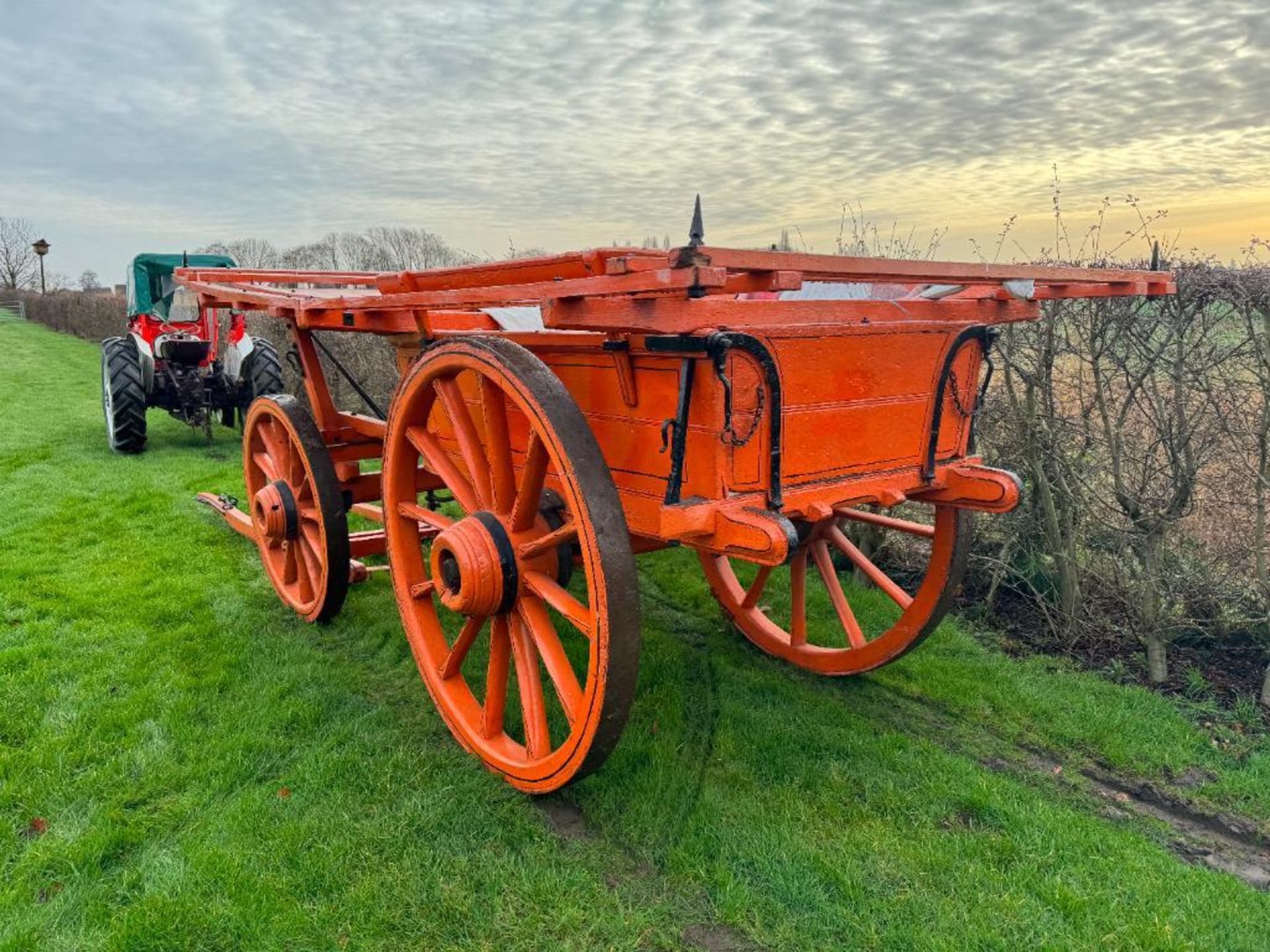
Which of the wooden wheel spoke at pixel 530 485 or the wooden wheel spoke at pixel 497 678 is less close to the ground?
the wooden wheel spoke at pixel 530 485

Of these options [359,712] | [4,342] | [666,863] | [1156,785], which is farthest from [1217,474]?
A: [4,342]

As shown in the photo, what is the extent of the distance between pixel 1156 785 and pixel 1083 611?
1321 millimetres

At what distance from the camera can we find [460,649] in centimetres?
301

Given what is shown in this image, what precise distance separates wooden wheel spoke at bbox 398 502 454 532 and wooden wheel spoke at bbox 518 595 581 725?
47 cm

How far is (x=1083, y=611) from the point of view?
430cm

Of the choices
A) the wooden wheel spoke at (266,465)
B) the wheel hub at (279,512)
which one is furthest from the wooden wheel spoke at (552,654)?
the wooden wheel spoke at (266,465)

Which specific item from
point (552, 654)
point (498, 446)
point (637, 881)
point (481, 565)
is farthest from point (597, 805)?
point (498, 446)

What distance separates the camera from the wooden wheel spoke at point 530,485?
97.7 inches

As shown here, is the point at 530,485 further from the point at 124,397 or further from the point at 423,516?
the point at 124,397

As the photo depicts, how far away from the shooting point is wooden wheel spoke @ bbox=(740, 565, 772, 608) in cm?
400

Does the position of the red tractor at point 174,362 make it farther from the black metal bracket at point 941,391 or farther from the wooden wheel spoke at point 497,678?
the black metal bracket at point 941,391

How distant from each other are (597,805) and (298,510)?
2.18 meters

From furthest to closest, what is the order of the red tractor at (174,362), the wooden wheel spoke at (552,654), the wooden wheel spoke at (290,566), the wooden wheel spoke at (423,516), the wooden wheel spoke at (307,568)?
the red tractor at (174,362) < the wooden wheel spoke at (290,566) < the wooden wheel spoke at (307,568) < the wooden wheel spoke at (423,516) < the wooden wheel spoke at (552,654)

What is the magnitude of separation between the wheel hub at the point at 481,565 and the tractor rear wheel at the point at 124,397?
7.18m
